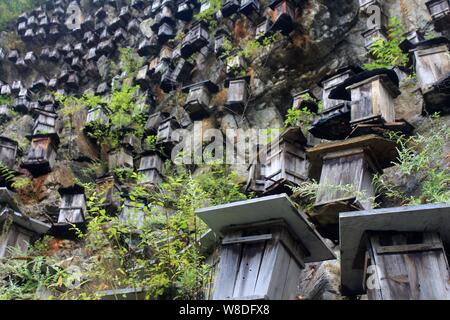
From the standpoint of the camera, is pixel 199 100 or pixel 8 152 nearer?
pixel 199 100

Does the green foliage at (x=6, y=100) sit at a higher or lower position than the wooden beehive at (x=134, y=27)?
lower

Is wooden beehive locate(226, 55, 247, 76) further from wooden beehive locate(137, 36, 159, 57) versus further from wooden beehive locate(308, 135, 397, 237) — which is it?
wooden beehive locate(308, 135, 397, 237)

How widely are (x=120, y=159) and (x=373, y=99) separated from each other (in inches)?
373

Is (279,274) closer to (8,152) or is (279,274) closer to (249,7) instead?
(8,152)

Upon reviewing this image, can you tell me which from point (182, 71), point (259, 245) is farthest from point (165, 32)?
point (259, 245)

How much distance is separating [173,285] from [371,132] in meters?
3.89

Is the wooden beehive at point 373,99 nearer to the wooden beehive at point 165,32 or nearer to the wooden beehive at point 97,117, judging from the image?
the wooden beehive at point 97,117

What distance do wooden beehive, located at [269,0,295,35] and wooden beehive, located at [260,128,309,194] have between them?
5.72 metres

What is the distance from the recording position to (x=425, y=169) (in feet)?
27.2

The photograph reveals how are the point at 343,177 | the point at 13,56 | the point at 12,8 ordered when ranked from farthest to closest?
the point at 12,8
the point at 13,56
the point at 343,177

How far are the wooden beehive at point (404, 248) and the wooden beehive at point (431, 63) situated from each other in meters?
4.73

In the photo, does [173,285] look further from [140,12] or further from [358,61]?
[140,12]

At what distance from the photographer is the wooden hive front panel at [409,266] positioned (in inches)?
196

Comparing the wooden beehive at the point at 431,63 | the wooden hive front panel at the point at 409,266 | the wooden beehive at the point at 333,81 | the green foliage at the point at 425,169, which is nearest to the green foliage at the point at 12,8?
the wooden beehive at the point at 333,81
